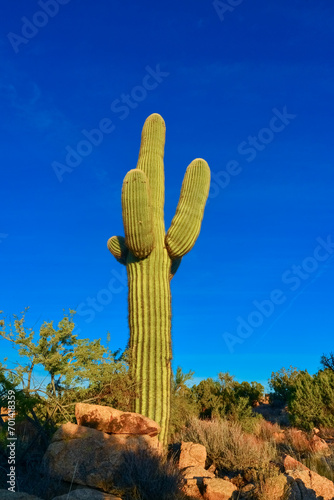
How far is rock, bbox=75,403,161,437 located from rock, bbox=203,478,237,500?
1.46m

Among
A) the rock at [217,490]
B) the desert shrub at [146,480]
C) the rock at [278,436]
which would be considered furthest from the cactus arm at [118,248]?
the rock at [278,436]

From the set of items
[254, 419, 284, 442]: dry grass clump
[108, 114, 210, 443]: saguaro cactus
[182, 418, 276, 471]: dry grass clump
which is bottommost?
[182, 418, 276, 471]: dry grass clump

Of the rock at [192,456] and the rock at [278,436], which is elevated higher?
the rock at [278,436]

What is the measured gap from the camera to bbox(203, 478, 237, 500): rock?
18.5ft

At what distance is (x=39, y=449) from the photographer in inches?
284

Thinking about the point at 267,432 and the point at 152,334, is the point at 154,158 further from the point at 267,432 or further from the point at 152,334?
the point at 267,432

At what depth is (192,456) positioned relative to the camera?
7.19 meters

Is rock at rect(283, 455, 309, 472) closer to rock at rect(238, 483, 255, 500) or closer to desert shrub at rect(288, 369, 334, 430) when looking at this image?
rock at rect(238, 483, 255, 500)

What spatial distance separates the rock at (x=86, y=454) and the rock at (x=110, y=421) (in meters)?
0.19

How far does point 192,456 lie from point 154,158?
22.8 ft

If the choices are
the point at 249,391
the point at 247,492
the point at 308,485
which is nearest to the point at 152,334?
the point at 247,492

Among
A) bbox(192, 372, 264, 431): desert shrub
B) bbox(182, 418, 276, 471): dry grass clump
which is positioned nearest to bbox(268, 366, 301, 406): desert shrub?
bbox(192, 372, 264, 431): desert shrub

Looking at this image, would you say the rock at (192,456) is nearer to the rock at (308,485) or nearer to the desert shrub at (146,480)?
the desert shrub at (146,480)

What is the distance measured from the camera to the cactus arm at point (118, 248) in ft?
32.8
